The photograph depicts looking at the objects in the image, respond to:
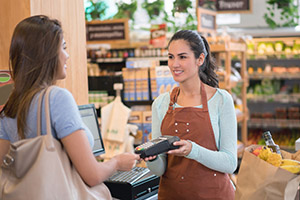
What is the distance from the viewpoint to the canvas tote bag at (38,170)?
1605 millimetres

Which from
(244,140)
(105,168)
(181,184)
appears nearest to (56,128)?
(105,168)

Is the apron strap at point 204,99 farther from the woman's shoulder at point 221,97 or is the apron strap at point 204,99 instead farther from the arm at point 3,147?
the arm at point 3,147

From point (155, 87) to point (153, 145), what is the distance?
3503 millimetres

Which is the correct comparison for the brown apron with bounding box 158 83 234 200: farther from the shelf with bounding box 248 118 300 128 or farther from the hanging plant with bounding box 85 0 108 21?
the hanging plant with bounding box 85 0 108 21

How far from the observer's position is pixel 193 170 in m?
2.40

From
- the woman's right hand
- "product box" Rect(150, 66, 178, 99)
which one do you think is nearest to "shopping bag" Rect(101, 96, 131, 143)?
"product box" Rect(150, 66, 178, 99)

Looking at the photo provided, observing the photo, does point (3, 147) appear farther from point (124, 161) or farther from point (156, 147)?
point (156, 147)

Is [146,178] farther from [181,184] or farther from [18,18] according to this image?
[18,18]

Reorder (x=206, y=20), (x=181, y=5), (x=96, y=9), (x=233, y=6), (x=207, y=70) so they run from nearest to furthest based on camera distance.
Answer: (x=207, y=70), (x=206, y=20), (x=233, y=6), (x=181, y=5), (x=96, y=9)

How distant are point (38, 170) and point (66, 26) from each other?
1.60 meters

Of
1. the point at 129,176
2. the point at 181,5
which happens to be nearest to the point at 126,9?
the point at 181,5

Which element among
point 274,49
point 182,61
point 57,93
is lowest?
point 57,93

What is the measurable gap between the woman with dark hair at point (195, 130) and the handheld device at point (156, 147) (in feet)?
0.46

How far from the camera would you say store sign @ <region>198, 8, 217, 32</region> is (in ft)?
18.5
